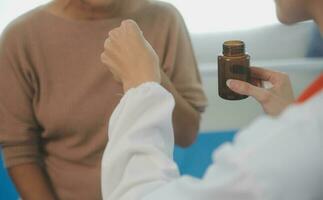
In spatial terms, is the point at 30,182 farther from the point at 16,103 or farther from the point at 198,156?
the point at 198,156

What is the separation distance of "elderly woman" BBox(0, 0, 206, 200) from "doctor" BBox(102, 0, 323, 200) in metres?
0.19

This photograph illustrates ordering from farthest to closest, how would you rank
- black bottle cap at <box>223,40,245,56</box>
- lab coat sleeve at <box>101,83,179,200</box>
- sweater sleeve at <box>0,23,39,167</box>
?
sweater sleeve at <box>0,23,39,167</box> < black bottle cap at <box>223,40,245,56</box> < lab coat sleeve at <box>101,83,179,200</box>

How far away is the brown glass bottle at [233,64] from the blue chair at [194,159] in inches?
13.4

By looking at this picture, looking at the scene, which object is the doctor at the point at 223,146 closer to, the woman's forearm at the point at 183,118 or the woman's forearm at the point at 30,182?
the woman's forearm at the point at 183,118

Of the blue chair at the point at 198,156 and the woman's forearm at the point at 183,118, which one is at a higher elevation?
the woman's forearm at the point at 183,118

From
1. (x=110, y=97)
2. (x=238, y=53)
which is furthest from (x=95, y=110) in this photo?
(x=238, y=53)

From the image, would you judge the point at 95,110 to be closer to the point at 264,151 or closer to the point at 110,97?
the point at 110,97

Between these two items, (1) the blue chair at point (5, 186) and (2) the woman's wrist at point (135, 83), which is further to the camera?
(1) the blue chair at point (5, 186)

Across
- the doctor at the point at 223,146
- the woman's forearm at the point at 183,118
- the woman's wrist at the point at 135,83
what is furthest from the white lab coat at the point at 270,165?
the woman's forearm at the point at 183,118

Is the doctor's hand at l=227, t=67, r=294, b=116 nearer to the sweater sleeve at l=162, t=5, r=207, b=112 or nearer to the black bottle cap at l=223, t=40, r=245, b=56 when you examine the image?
the black bottle cap at l=223, t=40, r=245, b=56

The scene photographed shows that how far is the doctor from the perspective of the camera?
1.27 ft

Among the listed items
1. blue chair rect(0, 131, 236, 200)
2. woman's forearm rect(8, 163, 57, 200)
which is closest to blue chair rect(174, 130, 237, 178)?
blue chair rect(0, 131, 236, 200)

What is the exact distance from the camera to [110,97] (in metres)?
0.89

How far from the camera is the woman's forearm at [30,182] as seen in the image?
89 cm
